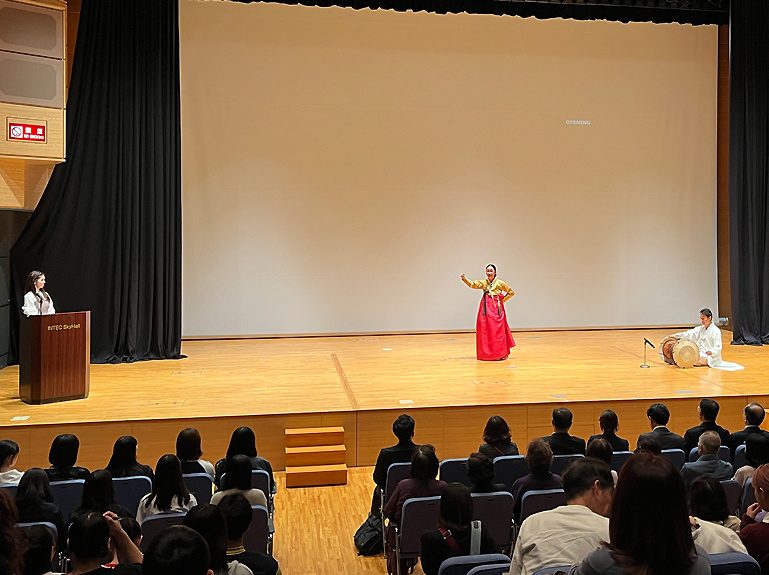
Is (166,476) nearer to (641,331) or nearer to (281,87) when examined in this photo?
(281,87)

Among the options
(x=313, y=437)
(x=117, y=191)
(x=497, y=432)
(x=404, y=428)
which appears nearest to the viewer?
(x=404, y=428)

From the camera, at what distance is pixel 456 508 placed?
10.2 feet

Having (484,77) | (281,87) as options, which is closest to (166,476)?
(281,87)

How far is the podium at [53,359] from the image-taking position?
7.33 meters

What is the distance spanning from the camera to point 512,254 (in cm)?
1279

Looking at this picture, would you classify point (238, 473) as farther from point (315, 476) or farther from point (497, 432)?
point (315, 476)

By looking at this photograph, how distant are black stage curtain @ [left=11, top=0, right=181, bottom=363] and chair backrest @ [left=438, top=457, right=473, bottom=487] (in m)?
6.39

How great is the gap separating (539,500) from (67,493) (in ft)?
8.41

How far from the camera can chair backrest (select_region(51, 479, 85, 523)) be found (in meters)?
4.12

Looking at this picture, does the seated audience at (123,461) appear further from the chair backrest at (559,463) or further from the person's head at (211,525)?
the chair backrest at (559,463)

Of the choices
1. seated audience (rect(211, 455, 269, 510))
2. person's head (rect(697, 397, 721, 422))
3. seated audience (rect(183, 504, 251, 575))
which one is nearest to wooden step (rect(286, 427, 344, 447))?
seated audience (rect(211, 455, 269, 510))

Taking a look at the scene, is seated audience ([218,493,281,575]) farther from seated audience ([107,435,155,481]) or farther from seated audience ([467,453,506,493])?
seated audience ([107,435,155,481])

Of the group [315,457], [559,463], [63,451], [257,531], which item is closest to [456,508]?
[257,531]

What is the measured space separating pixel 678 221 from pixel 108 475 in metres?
11.9
